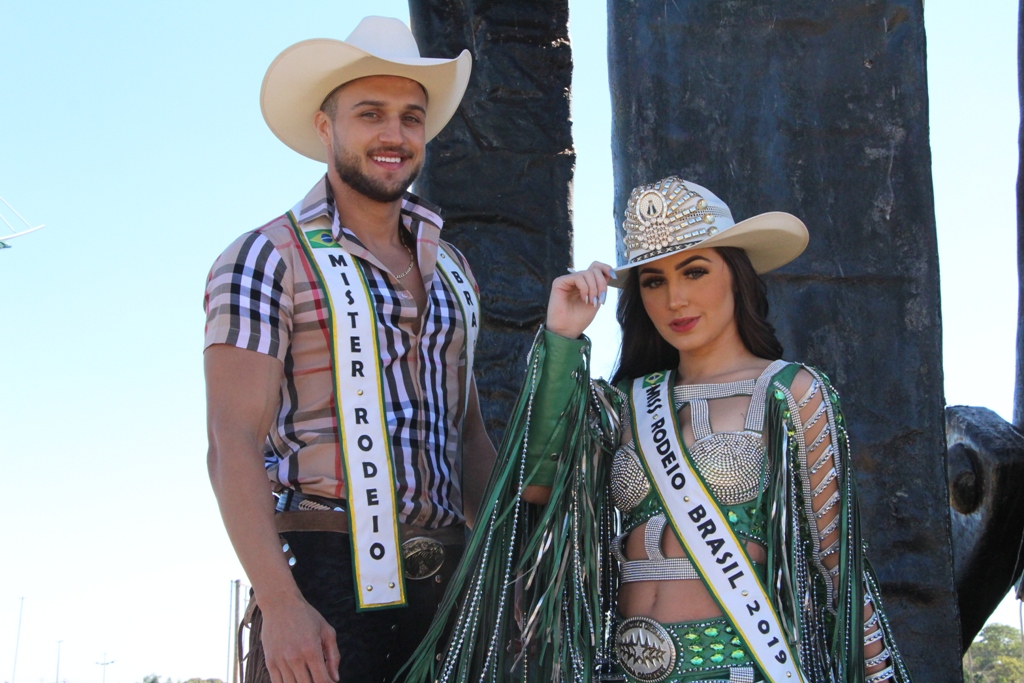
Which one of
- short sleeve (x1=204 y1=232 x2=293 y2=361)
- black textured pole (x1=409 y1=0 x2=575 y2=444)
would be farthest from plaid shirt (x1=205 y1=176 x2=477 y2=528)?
black textured pole (x1=409 y1=0 x2=575 y2=444)

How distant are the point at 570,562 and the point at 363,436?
25.2 inches

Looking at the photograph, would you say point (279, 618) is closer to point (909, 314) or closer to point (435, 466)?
point (435, 466)

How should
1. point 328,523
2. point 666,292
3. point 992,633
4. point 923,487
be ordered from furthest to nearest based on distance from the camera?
point 992,633 → point 923,487 → point 666,292 → point 328,523

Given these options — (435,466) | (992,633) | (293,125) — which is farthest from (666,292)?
(992,633)

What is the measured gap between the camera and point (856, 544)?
128 inches

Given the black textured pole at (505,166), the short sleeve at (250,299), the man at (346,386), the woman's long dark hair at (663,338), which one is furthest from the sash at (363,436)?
the black textured pole at (505,166)

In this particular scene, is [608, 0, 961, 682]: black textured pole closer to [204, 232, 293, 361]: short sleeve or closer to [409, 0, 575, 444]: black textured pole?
[409, 0, 575, 444]: black textured pole

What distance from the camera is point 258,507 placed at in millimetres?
2822

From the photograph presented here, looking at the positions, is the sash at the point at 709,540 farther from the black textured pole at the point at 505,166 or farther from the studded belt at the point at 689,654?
the black textured pole at the point at 505,166

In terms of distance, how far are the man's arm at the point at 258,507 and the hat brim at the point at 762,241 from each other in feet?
3.31

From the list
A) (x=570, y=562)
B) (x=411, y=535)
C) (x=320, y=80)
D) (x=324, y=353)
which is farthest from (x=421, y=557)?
(x=320, y=80)

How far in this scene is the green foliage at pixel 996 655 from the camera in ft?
29.7

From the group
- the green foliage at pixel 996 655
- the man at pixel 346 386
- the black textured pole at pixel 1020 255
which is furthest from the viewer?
the green foliage at pixel 996 655

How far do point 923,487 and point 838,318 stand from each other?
2.00ft
